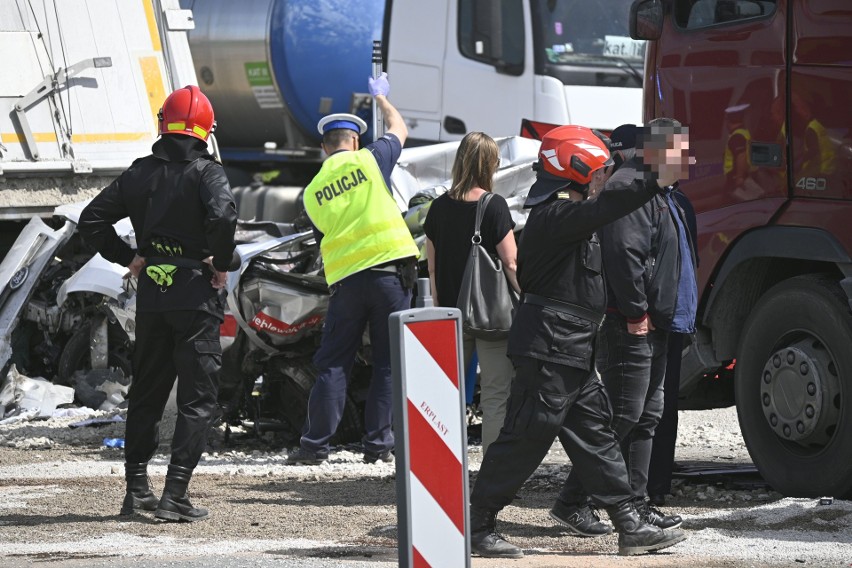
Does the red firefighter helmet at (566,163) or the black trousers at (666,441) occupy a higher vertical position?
the red firefighter helmet at (566,163)

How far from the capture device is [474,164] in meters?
7.98

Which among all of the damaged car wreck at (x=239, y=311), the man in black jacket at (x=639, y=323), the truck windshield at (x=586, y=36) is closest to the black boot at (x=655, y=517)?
the man in black jacket at (x=639, y=323)

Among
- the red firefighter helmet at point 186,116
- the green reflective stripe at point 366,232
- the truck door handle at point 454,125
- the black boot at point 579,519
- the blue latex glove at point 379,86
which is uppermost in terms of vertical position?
the red firefighter helmet at point 186,116

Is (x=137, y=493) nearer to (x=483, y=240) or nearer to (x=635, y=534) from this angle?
(x=483, y=240)

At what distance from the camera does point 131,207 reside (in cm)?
730

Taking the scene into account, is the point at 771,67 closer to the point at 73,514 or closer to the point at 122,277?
the point at 73,514

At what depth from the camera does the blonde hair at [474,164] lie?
7941 millimetres

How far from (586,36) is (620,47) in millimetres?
303

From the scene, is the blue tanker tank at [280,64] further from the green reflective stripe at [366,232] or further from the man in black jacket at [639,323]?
the man in black jacket at [639,323]

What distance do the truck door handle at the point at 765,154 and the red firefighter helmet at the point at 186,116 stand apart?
8.19 ft

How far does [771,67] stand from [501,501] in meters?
2.48

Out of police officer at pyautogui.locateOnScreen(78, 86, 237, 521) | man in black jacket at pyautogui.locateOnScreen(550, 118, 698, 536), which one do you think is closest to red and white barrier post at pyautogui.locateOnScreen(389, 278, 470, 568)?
man in black jacket at pyautogui.locateOnScreen(550, 118, 698, 536)

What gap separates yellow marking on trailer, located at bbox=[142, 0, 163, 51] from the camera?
40.1ft

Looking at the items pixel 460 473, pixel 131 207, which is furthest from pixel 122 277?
pixel 460 473
